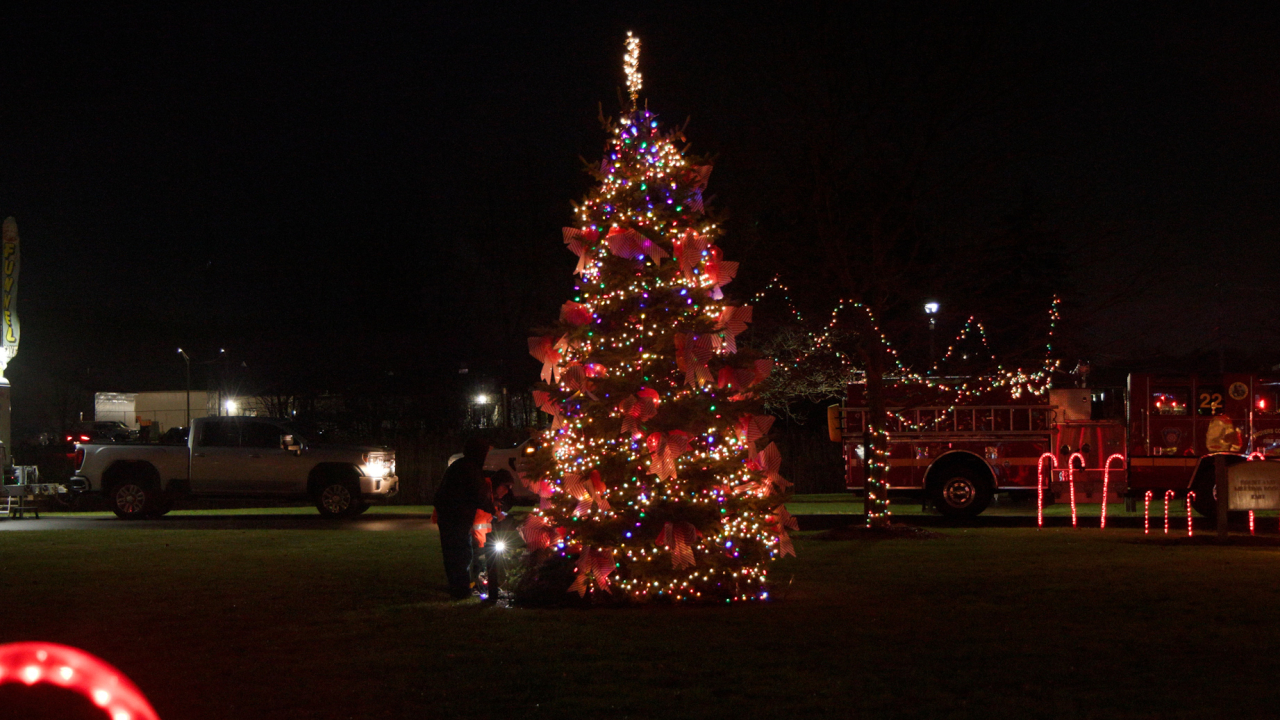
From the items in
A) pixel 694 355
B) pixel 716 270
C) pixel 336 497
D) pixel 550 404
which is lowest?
pixel 336 497

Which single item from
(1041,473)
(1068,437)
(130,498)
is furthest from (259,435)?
(1068,437)

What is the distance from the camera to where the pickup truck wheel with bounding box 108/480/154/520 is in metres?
22.6

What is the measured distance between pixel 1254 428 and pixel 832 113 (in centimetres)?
930

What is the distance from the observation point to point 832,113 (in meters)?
17.5

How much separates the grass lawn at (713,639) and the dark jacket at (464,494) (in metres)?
0.87

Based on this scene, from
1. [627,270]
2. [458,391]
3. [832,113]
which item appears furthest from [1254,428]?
[458,391]

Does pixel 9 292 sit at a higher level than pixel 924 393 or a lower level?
higher

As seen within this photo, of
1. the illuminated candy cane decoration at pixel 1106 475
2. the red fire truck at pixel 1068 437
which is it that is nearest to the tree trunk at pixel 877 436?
the red fire truck at pixel 1068 437

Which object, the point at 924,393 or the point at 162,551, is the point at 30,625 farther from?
the point at 924,393

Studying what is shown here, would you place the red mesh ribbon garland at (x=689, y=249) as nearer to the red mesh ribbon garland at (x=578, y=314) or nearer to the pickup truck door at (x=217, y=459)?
the red mesh ribbon garland at (x=578, y=314)

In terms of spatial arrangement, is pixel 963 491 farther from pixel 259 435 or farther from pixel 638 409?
pixel 259 435

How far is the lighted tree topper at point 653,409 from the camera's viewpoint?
34.3 feet

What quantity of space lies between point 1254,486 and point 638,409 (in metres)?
10.4

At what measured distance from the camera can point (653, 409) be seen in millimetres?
10328
